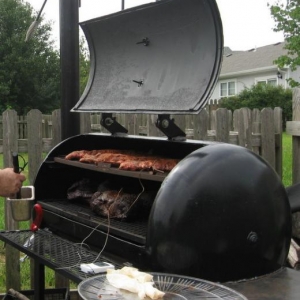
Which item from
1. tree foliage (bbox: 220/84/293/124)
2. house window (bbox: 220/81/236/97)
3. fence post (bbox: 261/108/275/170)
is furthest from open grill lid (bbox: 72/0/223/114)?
house window (bbox: 220/81/236/97)

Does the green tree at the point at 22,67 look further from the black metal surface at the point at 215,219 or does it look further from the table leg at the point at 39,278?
the black metal surface at the point at 215,219

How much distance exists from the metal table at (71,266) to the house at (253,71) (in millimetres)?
28292

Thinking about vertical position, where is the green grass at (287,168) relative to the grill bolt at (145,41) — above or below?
below

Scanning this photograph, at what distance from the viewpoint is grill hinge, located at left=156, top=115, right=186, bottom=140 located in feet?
10.6

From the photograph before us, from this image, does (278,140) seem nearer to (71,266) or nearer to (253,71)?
(71,266)

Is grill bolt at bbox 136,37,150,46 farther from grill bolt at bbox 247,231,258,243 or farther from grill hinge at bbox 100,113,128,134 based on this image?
grill bolt at bbox 247,231,258,243

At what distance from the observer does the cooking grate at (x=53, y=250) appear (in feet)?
9.10

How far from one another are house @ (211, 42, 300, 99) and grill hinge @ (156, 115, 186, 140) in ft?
92.8

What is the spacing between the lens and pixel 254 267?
262cm

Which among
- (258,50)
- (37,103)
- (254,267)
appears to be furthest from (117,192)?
(258,50)

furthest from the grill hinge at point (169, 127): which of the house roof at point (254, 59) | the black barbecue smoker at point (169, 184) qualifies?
the house roof at point (254, 59)

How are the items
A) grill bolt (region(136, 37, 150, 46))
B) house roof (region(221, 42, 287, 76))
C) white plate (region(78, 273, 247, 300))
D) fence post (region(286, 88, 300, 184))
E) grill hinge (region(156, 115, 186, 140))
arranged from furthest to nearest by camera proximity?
house roof (region(221, 42, 287, 76))
fence post (region(286, 88, 300, 184))
grill bolt (region(136, 37, 150, 46))
grill hinge (region(156, 115, 186, 140))
white plate (region(78, 273, 247, 300))

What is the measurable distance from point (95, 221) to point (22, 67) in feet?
85.6

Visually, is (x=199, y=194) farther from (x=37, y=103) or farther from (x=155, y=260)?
(x=37, y=103)
